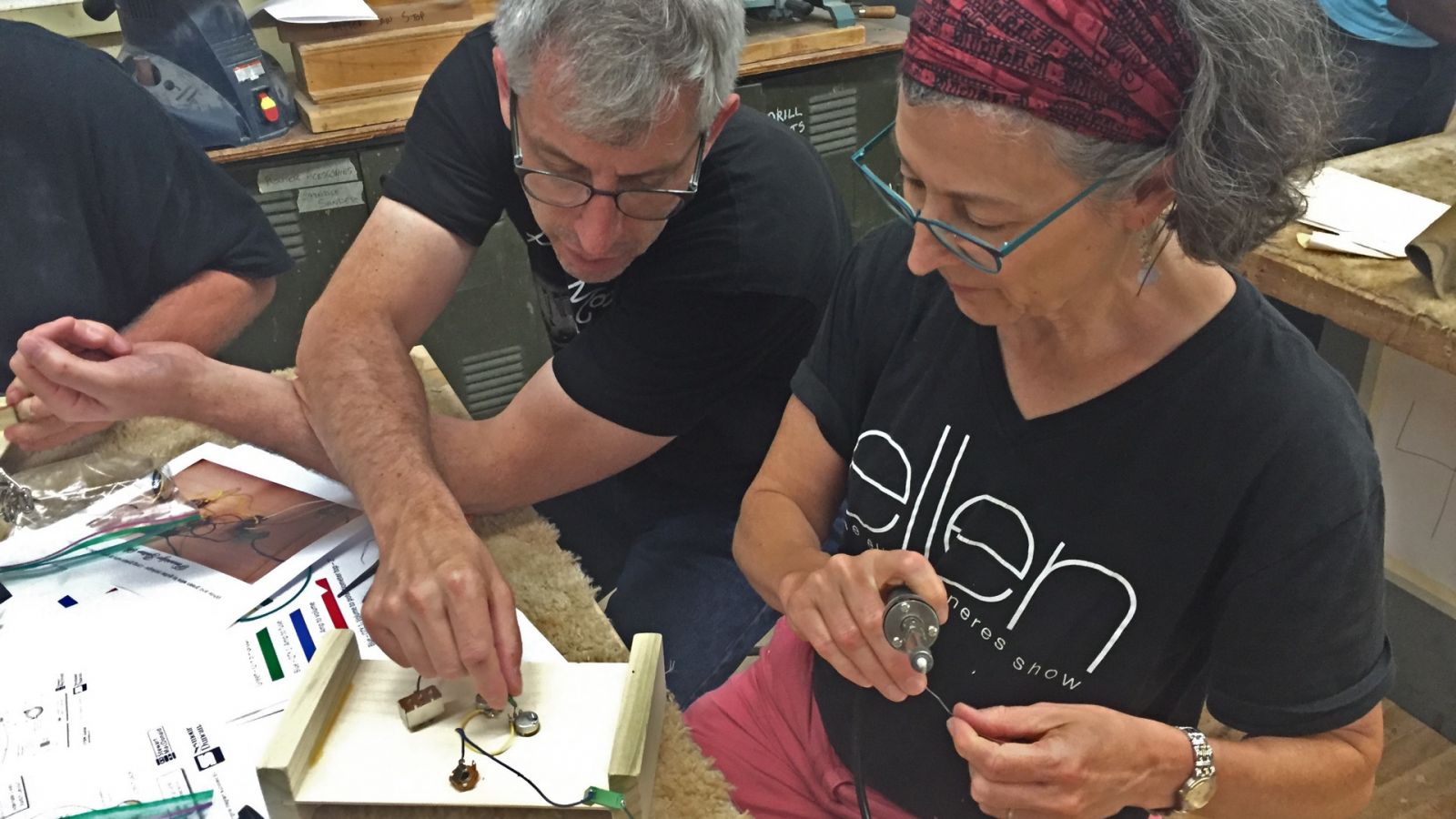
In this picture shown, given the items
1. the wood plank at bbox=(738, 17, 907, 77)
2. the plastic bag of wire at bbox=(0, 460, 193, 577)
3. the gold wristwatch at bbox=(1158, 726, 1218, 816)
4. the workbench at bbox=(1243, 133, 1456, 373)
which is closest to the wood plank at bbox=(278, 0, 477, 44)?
the wood plank at bbox=(738, 17, 907, 77)

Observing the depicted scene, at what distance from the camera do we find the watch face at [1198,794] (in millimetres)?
926

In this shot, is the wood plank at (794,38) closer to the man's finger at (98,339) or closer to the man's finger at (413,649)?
the man's finger at (98,339)

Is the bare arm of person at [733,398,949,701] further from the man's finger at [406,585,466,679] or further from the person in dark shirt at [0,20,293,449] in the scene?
the person in dark shirt at [0,20,293,449]

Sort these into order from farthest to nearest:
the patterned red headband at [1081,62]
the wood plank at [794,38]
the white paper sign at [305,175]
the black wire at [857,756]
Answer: the wood plank at [794,38] → the white paper sign at [305,175] → the black wire at [857,756] → the patterned red headband at [1081,62]

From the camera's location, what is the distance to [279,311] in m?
2.54

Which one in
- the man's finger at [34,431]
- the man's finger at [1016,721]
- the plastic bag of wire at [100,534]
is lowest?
the plastic bag of wire at [100,534]

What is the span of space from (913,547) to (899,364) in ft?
0.60

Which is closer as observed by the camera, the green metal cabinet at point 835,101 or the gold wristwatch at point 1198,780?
the gold wristwatch at point 1198,780

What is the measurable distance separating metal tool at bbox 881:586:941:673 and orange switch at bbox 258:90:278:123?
6.45 feet

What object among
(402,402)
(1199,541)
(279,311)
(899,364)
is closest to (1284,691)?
(1199,541)

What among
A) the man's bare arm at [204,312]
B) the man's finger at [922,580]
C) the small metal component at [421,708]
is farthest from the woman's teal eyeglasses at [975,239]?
the man's bare arm at [204,312]

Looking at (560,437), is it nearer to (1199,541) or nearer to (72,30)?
(1199,541)

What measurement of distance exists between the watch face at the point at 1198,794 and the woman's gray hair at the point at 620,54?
0.81 meters

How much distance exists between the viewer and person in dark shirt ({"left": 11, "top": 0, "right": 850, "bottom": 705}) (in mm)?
1113
